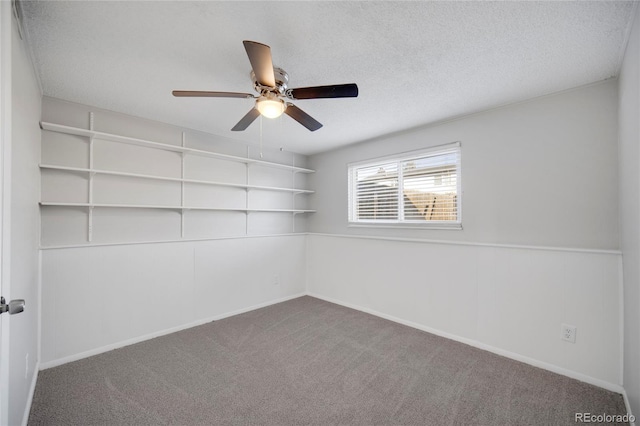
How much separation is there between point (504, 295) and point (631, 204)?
4.06 ft

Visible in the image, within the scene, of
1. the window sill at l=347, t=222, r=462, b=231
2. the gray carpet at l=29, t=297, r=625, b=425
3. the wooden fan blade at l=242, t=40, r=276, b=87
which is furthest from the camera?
the window sill at l=347, t=222, r=462, b=231

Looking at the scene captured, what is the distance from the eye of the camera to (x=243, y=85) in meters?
2.19

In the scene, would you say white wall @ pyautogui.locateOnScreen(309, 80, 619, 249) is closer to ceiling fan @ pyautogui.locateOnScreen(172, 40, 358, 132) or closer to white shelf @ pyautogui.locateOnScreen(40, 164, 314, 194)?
ceiling fan @ pyautogui.locateOnScreen(172, 40, 358, 132)

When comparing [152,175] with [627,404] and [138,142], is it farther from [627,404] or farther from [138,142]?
[627,404]

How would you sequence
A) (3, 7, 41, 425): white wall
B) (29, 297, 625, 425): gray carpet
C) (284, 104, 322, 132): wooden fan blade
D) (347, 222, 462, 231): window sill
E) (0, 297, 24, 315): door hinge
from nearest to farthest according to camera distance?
(0, 297, 24, 315): door hinge < (3, 7, 41, 425): white wall < (29, 297, 625, 425): gray carpet < (284, 104, 322, 132): wooden fan blade < (347, 222, 462, 231): window sill

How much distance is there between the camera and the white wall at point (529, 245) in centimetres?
212

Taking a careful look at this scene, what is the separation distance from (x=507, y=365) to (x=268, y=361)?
6.86 feet

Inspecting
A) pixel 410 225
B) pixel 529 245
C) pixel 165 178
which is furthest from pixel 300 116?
pixel 529 245

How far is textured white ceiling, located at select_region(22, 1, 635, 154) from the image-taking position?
4.72 feet

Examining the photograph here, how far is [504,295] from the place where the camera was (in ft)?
8.36

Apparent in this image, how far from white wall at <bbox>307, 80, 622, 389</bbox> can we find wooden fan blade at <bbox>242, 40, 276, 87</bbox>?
2.21 metres

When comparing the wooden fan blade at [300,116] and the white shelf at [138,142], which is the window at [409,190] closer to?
the white shelf at [138,142]

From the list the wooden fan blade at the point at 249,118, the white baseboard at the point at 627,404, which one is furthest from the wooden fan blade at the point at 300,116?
the white baseboard at the point at 627,404
